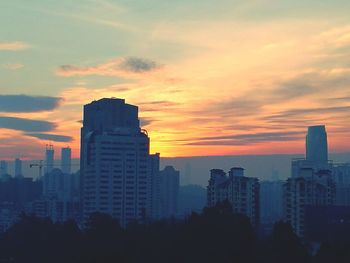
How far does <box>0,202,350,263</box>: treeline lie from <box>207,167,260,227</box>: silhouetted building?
3000 cm

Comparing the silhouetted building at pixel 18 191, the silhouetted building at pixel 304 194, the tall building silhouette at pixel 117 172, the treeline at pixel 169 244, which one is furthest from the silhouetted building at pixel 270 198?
the treeline at pixel 169 244

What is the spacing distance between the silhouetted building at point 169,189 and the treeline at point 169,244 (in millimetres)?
96795

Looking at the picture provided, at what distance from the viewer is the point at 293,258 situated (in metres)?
37.2

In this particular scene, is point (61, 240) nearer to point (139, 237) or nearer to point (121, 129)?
point (139, 237)

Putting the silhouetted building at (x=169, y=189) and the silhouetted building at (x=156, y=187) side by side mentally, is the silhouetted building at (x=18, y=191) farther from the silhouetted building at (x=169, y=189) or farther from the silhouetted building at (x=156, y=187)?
the silhouetted building at (x=156, y=187)

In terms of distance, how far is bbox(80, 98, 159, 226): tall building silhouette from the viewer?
11781 cm

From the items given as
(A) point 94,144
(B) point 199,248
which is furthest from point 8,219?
(B) point 199,248

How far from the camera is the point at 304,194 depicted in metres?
84.9

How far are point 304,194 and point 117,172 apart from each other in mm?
45384

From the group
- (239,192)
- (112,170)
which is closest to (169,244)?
(239,192)

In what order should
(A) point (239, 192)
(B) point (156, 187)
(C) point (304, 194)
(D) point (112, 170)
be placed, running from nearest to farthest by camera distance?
1. (C) point (304, 194)
2. (A) point (239, 192)
3. (D) point (112, 170)
4. (B) point (156, 187)

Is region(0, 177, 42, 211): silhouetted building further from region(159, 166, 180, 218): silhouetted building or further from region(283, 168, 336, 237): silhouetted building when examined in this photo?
region(283, 168, 336, 237): silhouetted building

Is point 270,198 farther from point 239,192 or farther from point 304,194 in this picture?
point 304,194

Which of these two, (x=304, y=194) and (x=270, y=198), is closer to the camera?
(x=304, y=194)
